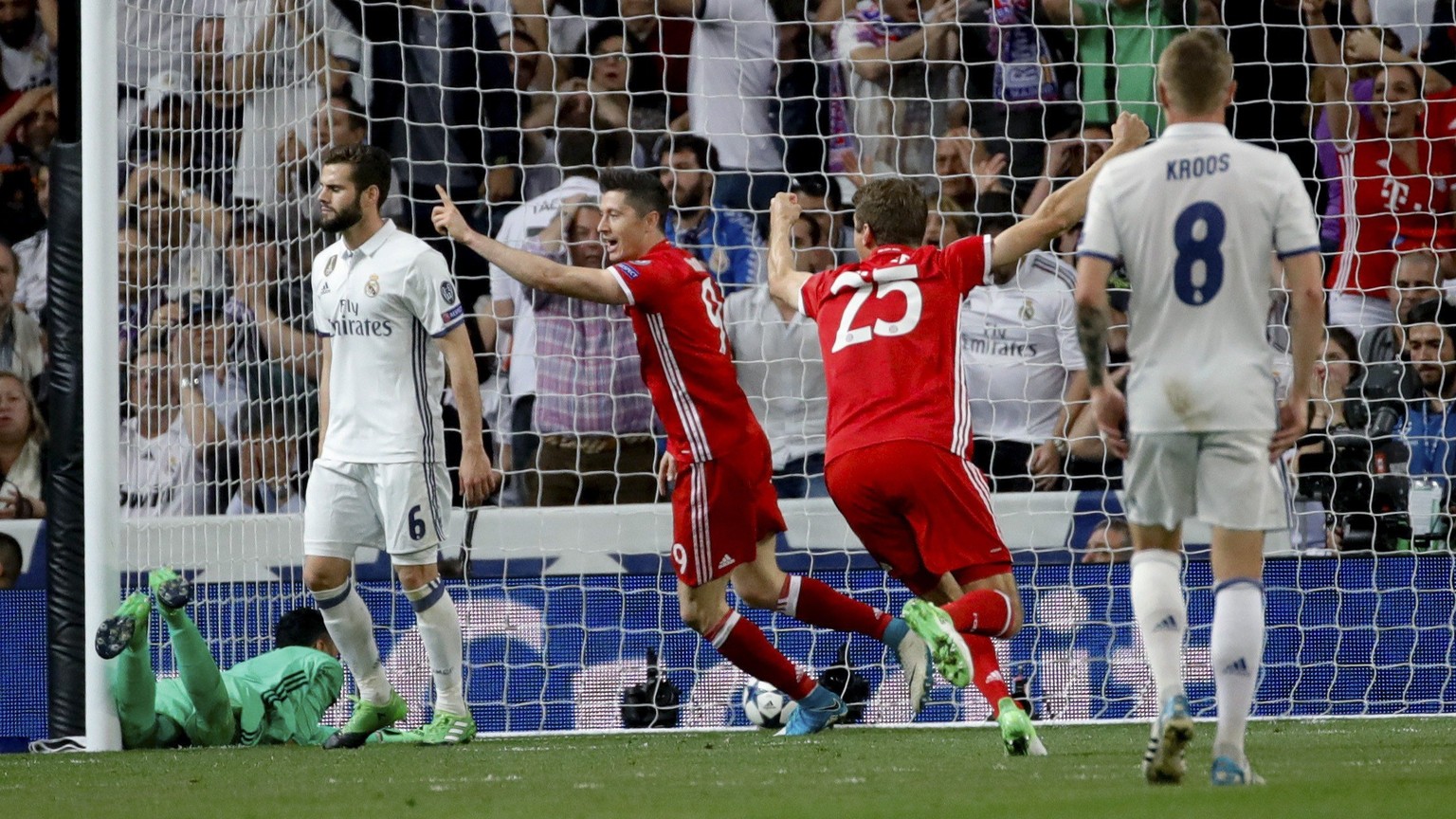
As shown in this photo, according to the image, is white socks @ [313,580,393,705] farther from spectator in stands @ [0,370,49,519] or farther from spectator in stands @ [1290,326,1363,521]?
spectator in stands @ [1290,326,1363,521]

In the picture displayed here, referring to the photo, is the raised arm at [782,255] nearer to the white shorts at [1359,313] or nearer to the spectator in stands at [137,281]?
the spectator in stands at [137,281]

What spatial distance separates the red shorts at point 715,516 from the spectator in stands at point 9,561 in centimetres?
323

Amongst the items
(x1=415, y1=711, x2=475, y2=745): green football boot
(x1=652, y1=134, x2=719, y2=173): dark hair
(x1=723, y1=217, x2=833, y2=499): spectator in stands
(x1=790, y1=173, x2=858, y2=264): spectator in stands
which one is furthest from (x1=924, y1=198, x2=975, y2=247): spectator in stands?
(x1=415, y1=711, x2=475, y2=745): green football boot

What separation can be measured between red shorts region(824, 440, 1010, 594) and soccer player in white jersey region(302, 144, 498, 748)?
126 centimetres

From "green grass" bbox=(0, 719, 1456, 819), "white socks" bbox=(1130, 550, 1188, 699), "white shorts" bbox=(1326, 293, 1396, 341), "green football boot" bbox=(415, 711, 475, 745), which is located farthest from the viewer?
"white shorts" bbox=(1326, 293, 1396, 341)

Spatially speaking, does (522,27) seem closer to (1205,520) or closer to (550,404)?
(550,404)

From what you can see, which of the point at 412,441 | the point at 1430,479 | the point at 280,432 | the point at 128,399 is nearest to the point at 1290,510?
the point at 1430,479

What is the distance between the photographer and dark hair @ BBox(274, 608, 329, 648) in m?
7.54

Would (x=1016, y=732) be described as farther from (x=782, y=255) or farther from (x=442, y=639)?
(x=442, y=639)

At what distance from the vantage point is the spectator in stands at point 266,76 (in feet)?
25.2

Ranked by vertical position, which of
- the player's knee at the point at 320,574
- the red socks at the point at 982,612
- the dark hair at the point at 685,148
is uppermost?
the dark hair at the point at 685,148

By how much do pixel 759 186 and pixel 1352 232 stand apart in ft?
9.04

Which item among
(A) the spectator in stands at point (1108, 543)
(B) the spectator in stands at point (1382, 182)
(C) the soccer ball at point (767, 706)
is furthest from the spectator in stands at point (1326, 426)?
(C) the soccer ball at point (767, 706)

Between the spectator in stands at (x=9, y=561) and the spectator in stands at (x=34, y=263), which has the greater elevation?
the spectator in stands at (x=34, y=263)
